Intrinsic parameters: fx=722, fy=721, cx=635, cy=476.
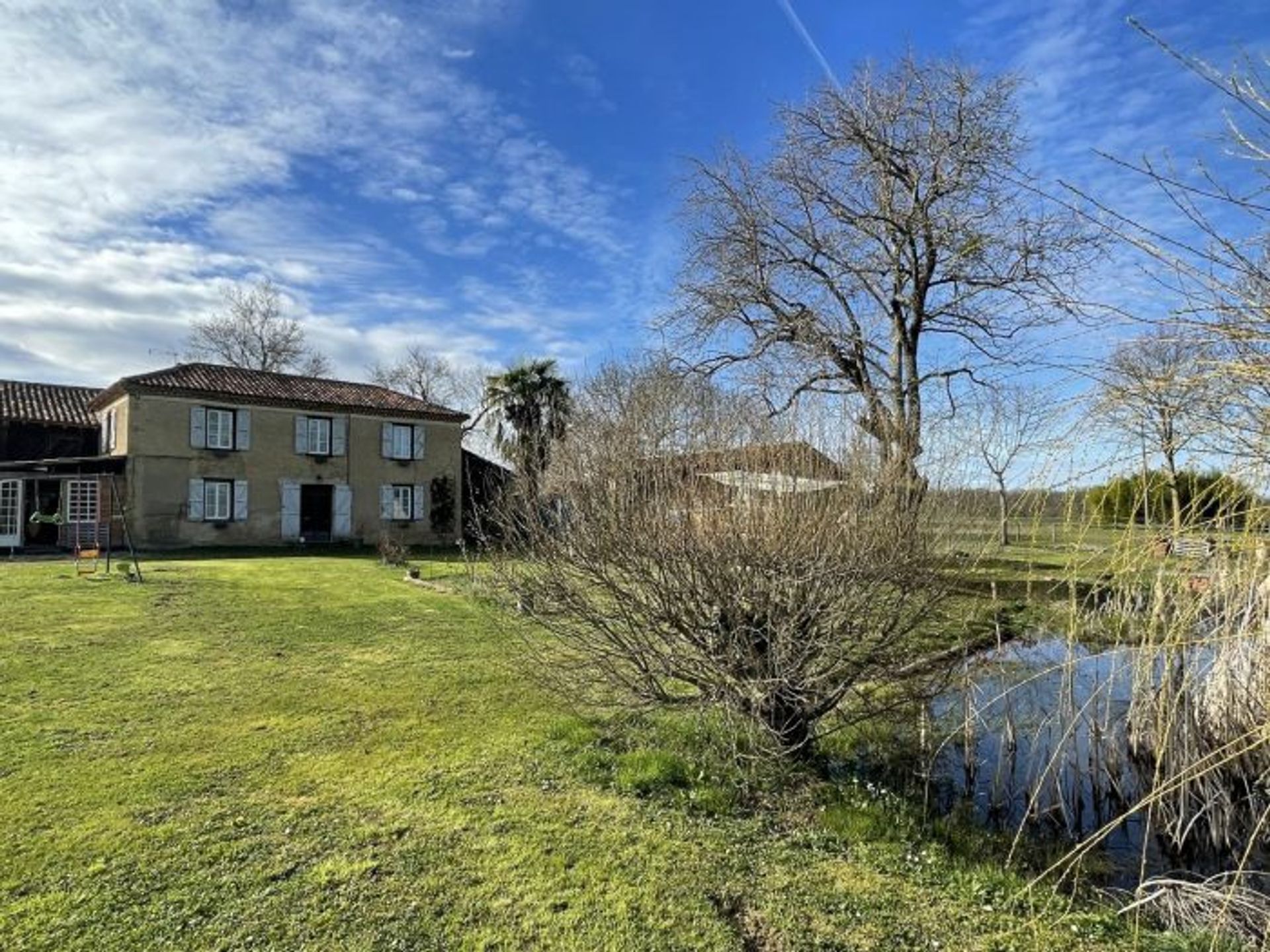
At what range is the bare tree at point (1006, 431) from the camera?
2.47 m

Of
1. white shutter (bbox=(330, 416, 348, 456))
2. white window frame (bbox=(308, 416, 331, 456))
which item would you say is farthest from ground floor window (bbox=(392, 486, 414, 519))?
white window frame (bbox=(308, 416, 331, 456))

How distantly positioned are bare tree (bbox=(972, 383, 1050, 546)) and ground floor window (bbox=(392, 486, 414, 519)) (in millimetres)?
24760

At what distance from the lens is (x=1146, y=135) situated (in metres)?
2.51

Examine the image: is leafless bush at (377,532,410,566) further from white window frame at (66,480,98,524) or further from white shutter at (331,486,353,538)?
white window frame at (66,480,98,524)

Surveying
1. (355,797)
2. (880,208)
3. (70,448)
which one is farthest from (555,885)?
(70,448)

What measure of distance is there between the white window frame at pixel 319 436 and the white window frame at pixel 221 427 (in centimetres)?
242

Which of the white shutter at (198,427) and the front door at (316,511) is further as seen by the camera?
the front door at (316,511)

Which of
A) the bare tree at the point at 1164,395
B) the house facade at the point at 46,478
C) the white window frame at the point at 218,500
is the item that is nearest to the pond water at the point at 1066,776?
the bare tree at the point at 1164,395

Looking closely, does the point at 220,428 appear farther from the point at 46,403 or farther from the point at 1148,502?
the point at 1148,502

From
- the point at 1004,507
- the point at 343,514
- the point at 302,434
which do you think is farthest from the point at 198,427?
the point at 1004,507

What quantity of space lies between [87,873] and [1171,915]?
17.1 ft

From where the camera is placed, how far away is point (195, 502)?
898 inches

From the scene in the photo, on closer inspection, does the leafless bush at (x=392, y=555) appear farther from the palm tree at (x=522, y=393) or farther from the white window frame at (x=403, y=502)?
the white window frame at (x=403, y=502)

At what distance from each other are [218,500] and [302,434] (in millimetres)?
3411
